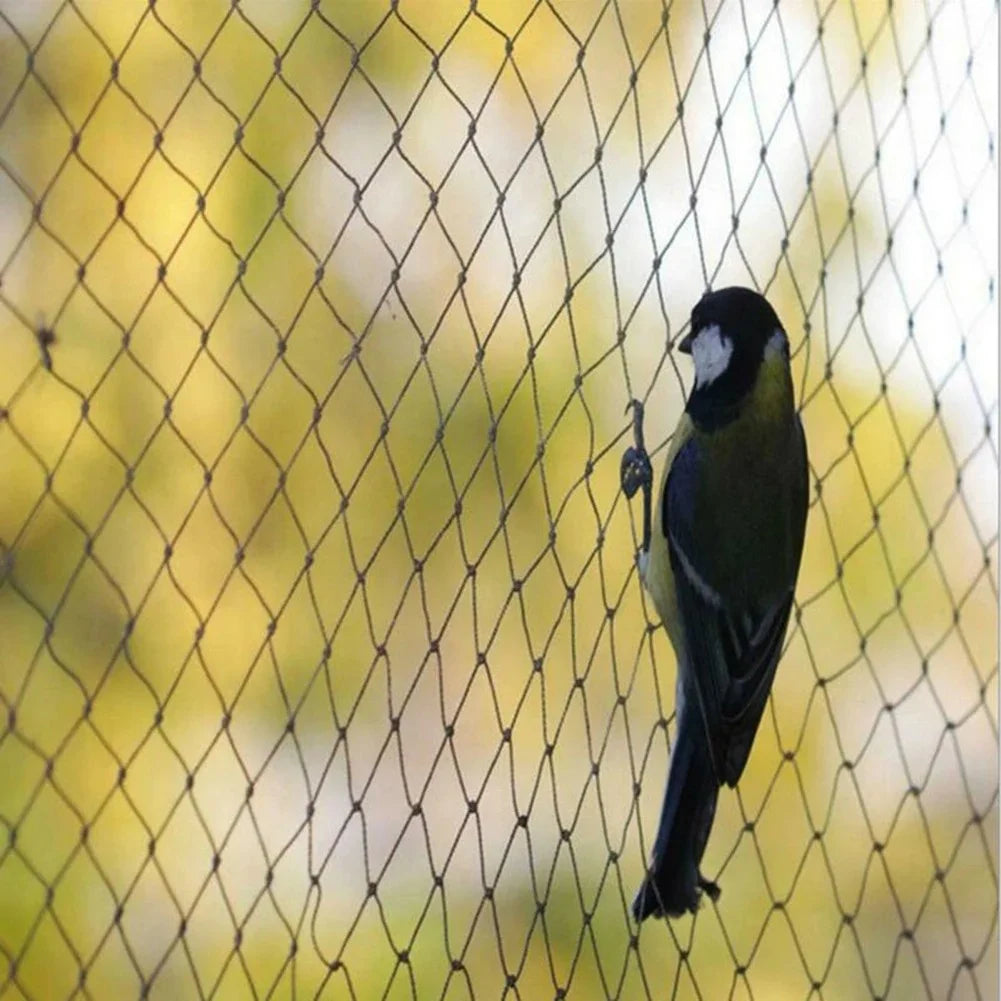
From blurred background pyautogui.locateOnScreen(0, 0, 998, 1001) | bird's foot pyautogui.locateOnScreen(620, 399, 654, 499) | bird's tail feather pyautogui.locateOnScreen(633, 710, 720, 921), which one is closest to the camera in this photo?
bird's tail feather pyautogui.locateOnScreen(633, 710, 720, 921)

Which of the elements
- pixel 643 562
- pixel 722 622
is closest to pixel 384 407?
pixel 643 562

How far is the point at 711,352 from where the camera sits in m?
1.39

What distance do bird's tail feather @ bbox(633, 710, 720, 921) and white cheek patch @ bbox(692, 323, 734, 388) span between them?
313mm

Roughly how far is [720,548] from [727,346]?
0.18 m

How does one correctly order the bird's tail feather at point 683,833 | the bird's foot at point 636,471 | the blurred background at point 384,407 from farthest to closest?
1. the blurred background at point 384,407
2. the bird's foot at point 636,471
3. the bird's tail feather at point 683,833

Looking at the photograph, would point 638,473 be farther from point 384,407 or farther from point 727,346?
point 384,407

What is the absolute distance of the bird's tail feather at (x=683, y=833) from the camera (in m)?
1.29

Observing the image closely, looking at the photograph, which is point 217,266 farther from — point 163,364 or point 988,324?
point 988,324

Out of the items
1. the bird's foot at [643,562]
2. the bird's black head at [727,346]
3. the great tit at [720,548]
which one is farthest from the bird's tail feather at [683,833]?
the bird's black head at [727,346]

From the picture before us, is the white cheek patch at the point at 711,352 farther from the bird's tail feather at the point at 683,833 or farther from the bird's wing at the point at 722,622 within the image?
the bird's tail feather at the point at 683,833

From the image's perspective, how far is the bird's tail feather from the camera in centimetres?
129

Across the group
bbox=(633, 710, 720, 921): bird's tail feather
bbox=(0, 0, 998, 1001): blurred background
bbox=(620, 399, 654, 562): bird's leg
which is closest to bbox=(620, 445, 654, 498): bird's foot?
bbox=(620, 399, 654, 562): bird's leg

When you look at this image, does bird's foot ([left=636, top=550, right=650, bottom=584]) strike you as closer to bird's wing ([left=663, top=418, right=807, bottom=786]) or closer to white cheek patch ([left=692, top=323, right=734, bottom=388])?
bird's wing ([left=663, top=418, right=807, bottom=786])

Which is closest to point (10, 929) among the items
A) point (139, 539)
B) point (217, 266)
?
point (139, 539)
